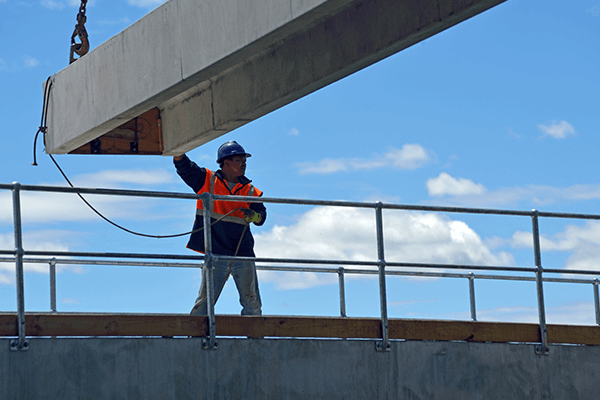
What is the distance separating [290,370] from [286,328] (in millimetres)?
379

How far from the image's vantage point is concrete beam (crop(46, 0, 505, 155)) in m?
8.05

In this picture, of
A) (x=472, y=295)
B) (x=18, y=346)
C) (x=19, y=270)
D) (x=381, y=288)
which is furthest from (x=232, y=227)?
(x=472, y=295)

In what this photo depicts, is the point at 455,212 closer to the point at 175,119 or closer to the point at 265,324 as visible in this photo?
the point at 265,324

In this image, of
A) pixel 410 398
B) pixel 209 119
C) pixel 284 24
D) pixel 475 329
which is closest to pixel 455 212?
pixel 475 329

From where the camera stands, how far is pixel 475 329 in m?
8.60

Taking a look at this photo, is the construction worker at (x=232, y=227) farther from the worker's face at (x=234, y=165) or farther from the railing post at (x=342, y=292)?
the railing post at (x=342, y=292)

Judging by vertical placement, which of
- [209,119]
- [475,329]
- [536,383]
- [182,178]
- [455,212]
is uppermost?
[209,119]

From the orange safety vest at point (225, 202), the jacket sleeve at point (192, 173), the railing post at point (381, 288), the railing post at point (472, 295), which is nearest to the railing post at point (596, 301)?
the railing post at point (472, 295)

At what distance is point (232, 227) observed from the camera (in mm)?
8781

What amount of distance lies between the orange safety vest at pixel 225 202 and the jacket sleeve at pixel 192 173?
6 cm

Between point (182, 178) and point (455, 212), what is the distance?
2961 millimetres

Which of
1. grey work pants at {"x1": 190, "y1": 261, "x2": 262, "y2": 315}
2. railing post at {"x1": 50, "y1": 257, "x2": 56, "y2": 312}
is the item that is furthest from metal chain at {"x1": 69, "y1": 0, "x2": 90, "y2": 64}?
grey work pants at {"x1": 190, "y1": 261, "x2": 262, "y2": 315}

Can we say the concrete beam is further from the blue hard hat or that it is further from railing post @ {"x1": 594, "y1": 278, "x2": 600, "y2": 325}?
railing post @ {"x1": 594, "y1": 278, "x2": 600, "y2": 325}

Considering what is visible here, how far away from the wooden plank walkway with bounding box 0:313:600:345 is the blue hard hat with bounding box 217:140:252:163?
201 centimetres
